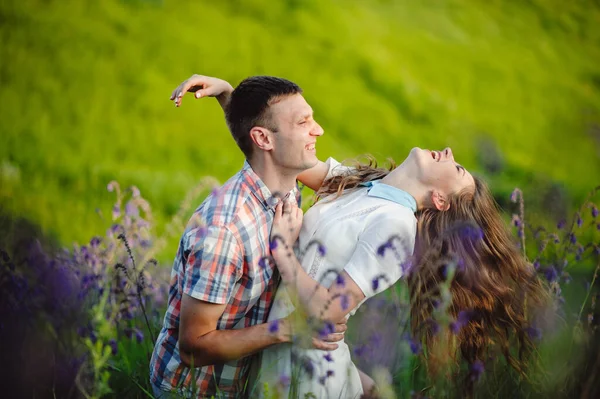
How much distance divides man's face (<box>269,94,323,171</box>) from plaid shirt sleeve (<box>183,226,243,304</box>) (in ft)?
1.43

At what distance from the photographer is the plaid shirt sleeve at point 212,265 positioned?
7.98 ft

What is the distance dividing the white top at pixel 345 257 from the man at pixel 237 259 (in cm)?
12

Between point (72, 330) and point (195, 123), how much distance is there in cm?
366

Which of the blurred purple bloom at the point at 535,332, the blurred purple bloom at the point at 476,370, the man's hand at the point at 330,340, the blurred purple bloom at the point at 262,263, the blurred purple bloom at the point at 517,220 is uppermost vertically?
the blurred purple bloom at the point at 262,263

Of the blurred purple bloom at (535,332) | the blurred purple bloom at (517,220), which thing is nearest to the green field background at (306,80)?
the blurred purple bloom at (517,220)

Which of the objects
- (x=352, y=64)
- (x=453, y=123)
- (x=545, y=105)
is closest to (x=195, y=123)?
(x=352, y=64)

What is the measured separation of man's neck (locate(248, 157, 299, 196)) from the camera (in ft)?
9.17

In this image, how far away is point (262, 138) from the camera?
2.79m

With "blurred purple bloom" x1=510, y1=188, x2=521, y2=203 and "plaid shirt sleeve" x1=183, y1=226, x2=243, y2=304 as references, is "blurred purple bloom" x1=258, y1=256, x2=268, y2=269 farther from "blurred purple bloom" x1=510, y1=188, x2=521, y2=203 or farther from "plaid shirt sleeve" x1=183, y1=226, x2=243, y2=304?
"blurred purple bloom" x1=510, y1=188, x2=521, y2=203

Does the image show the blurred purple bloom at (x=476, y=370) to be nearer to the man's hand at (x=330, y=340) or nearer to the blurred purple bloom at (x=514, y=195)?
the man's hand at (x=330, y=340)

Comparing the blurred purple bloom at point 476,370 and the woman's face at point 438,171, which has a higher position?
the woman's face at point 438,171

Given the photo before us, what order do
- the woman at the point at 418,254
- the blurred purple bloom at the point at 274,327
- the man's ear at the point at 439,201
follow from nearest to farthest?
the blurred purple bloom at the point at 274,327 < the woman at the point at 418,254 < the man's ear at the point at 439,201

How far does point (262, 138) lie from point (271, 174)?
15 cm

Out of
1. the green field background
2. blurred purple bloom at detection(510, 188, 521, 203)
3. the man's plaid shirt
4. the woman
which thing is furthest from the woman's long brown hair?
the green field background
